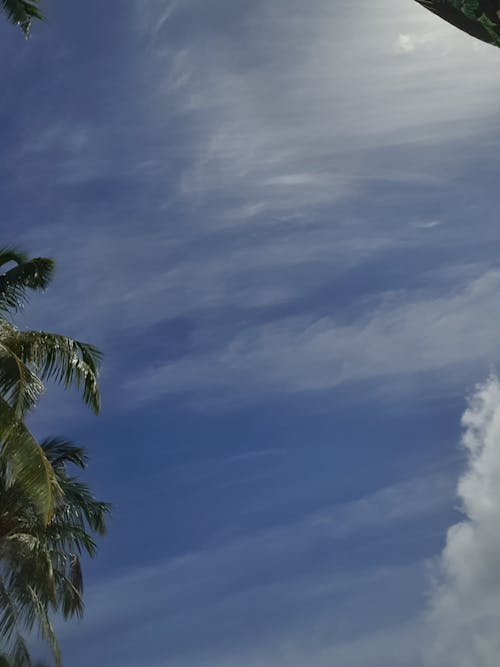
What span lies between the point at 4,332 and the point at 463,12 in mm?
13741

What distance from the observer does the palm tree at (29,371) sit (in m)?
13.9

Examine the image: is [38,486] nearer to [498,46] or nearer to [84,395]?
[84,395]

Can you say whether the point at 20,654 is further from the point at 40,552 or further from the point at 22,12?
the point at 22,12

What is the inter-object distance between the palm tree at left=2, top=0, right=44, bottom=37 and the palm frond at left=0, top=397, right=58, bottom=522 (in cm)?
677

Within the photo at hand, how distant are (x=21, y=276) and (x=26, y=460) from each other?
5.45 meters

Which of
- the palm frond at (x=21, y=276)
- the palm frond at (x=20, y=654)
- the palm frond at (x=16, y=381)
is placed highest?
the palm frond at (x=21, y=276)

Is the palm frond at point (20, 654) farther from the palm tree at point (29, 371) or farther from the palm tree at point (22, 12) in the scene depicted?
the palm tree at point (22, 12)

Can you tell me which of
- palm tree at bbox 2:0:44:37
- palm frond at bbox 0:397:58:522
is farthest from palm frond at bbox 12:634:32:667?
palm tree at bbox 2:0:44:37

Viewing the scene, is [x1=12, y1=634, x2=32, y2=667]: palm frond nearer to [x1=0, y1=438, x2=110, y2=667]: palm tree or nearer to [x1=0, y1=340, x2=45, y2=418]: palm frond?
[x1=0, y1=438, x2=110, y2=667]: palm tree

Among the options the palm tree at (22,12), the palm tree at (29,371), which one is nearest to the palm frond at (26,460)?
the palm tree at (29,371)

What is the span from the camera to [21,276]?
18.1 metres

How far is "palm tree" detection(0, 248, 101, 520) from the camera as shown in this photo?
13898 millimetres

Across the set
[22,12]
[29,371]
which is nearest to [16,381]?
[29,371]

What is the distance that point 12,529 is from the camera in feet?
61.8
